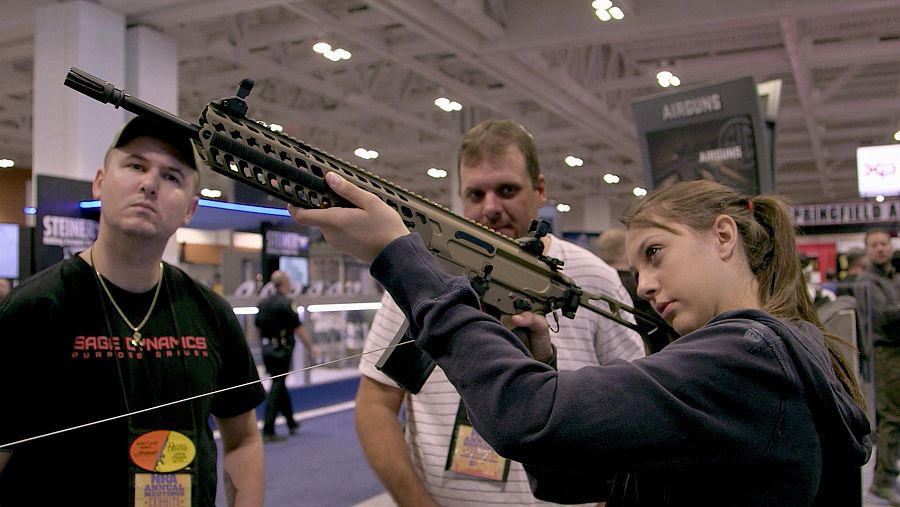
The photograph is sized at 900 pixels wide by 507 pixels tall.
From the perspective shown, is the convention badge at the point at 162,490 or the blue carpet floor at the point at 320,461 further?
the blue carpet floor at the point at 320,461

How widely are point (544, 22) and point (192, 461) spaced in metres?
6.85

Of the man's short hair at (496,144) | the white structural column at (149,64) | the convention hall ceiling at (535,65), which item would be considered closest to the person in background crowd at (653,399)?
the white structural column at (149,64)

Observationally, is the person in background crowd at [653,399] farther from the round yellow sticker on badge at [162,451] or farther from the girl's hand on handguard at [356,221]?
the round yellow sticker on badge at [162,451]

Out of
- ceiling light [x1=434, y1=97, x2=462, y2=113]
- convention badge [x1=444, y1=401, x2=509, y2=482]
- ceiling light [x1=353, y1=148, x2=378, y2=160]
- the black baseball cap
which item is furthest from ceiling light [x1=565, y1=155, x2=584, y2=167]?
the black baseball cap

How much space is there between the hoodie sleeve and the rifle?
145 millimetres

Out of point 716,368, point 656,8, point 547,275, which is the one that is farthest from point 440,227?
point 656,8

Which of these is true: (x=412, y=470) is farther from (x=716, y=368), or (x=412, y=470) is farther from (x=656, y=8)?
(x=656, y=8)

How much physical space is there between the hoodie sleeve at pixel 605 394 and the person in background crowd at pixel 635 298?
45 centimetres

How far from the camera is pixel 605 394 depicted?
2.61 feet

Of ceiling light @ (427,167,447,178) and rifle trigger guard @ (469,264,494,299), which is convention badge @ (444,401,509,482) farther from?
ceiling light @ (427,167,447,178)

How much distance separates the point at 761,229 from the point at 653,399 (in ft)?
1.56

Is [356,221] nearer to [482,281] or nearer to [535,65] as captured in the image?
[482,281]

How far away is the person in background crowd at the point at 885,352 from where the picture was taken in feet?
15.7

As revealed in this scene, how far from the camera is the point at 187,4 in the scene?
114 centimetres
